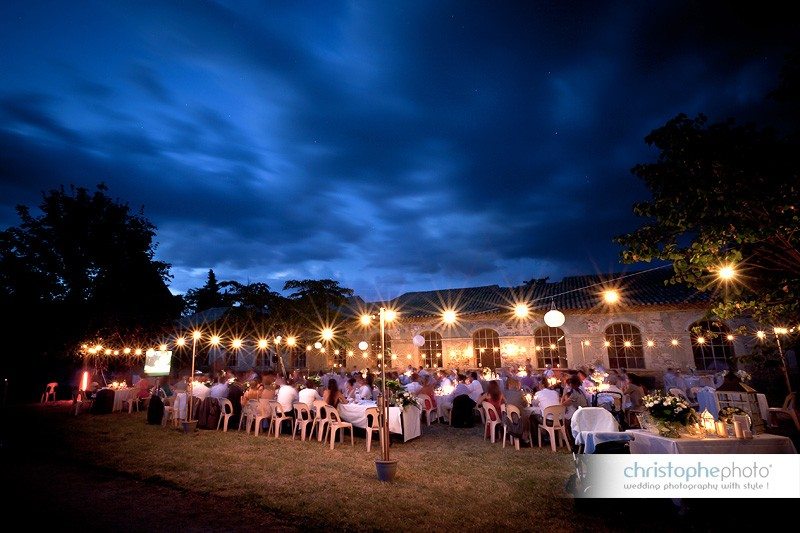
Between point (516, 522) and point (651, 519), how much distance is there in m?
1.48

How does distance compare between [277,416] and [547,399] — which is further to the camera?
[277,416]

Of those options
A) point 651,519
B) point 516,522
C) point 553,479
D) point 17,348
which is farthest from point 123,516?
point 17,348

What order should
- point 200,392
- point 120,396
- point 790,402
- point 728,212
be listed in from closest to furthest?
point 728,212, point 790,402, point 200,392, point 120,396

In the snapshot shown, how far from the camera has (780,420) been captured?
373 inches

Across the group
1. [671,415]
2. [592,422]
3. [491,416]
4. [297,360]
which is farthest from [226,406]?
[297,360]

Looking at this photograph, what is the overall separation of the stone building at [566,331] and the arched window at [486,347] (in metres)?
0.05

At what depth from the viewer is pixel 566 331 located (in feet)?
59.7

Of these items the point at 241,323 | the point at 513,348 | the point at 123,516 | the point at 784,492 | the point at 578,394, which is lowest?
the point at 123,516

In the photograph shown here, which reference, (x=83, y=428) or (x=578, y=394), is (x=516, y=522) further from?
(x=83, y=428)

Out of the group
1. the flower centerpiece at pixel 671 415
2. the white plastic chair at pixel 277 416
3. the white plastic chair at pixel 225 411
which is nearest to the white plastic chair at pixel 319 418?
the white plastic chair at pixel 277 416

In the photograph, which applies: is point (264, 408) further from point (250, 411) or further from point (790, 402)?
point (790, 402)

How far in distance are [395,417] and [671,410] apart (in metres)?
5.39

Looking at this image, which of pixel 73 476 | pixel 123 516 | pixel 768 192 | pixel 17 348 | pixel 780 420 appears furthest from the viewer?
pixel 17 348

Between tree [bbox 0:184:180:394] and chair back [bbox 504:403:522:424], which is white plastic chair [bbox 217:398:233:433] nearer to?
chair back [bbox 504:403:522:424]
